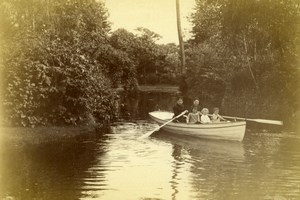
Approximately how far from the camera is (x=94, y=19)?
26.2m

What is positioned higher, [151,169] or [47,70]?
[47,70]

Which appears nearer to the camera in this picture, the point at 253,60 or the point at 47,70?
the point at 47,70

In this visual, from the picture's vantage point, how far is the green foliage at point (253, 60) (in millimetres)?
19922

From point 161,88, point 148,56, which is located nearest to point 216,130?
point 148,56

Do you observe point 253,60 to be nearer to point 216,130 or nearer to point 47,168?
point 216,130

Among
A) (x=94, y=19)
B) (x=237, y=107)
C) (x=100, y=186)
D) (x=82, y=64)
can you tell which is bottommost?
(x=100, y=186)

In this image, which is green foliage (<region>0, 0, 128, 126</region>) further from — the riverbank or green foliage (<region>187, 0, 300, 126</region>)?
the riverbank

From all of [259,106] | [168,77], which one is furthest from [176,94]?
[259,106]

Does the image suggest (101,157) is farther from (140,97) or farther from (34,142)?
(140,97)

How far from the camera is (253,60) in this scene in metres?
24.3

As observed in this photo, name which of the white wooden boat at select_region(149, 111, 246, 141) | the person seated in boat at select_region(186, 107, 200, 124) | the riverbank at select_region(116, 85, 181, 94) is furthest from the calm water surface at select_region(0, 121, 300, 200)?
the riverbank at select_region(116, 85, 181, 94)

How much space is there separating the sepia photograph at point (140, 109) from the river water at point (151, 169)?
0.03 m

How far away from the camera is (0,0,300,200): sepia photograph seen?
10.4 meters

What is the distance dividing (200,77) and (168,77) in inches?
199
